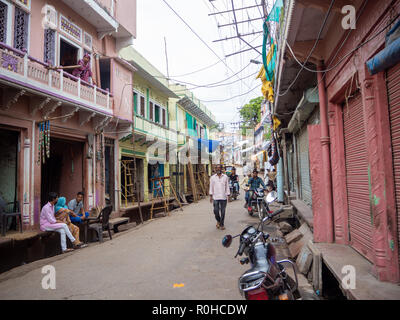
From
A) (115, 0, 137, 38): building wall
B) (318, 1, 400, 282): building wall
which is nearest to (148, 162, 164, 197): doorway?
(115, 0, 137, 38): building wall

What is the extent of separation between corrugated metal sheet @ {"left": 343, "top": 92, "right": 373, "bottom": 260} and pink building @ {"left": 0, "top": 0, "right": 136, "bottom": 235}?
737 cm

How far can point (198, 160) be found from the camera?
23359mm

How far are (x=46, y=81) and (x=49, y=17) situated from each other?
2.30 m

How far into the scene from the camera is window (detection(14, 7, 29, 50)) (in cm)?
755

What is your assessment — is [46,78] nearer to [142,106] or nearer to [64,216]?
[64,216]

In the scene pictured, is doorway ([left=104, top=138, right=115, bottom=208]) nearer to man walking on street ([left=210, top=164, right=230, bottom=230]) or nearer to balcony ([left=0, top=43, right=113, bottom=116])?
balcony ([left=0, top=43, right=113, bottom=116])

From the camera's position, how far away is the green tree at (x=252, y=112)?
122 ft

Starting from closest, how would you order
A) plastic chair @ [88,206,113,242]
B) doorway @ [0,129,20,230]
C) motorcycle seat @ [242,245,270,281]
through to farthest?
motorcycle seat @ [242,245,270,281], doorway @ [0,129,20,230], plastic chair @ [88,206,113,242]

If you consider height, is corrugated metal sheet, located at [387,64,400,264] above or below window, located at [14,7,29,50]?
below

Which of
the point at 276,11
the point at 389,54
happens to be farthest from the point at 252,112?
the point at 389,54

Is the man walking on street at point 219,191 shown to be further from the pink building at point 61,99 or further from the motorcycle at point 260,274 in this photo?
the motorcycle at point 260,274

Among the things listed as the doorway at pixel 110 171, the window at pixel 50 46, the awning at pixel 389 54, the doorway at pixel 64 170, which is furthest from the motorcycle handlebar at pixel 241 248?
the doorway at pixel 110 171

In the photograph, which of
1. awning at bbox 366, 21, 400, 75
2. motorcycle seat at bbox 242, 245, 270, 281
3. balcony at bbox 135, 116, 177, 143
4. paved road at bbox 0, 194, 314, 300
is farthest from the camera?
balcony at bbox 135, 116, 177, 143

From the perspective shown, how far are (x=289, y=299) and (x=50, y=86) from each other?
318 inches
